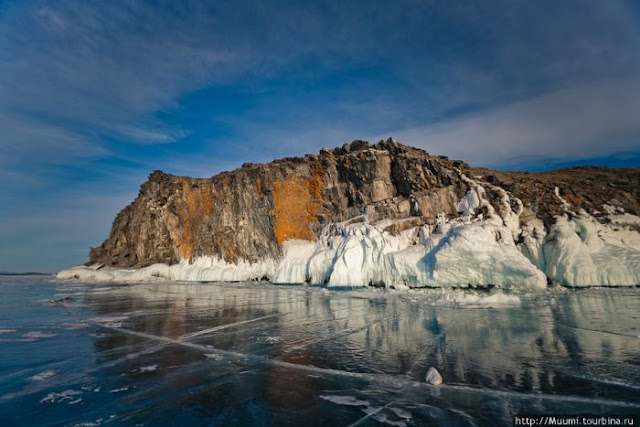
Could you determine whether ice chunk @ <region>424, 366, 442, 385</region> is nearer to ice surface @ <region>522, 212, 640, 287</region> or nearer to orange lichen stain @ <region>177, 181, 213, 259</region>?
ice surface @ <region>522, 212, 640, 287</region>

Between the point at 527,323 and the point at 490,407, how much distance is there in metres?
6.66

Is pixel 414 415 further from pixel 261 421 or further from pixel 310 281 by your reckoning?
pixel 310 281

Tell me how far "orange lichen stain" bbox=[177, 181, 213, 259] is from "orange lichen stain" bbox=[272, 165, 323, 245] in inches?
446

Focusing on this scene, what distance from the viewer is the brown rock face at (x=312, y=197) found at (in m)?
24.0

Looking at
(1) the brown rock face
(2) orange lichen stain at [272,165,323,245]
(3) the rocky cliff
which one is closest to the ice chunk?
(3) the rocky cliff

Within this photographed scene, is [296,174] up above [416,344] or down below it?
above

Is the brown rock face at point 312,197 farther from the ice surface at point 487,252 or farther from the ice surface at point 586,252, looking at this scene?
the ice surface at point 586,252

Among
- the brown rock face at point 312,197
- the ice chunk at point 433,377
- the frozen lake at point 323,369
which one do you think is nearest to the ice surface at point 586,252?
the brown rock face at point 312,197

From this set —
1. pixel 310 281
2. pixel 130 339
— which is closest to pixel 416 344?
pixel 130 339

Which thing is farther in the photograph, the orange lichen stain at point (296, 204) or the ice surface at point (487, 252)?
the orange lichen stain at point (296, 204)

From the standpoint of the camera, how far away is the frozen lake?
160 inches

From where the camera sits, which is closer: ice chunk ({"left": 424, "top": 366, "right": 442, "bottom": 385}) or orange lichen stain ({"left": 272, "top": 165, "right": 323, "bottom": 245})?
ice chunk ({"left": 424, "top": 366, "right": 442, "bottom": 385})

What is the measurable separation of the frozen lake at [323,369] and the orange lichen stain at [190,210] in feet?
97.0

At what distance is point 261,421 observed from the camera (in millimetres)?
3822
